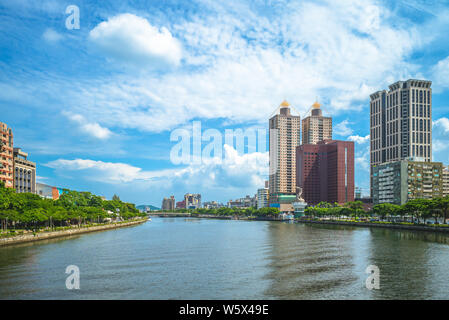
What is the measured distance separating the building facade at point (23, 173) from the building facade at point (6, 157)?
29.1ft

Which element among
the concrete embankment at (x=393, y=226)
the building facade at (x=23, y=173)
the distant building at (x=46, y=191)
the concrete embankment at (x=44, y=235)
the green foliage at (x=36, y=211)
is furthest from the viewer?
the distant building at (x=46, y=191)

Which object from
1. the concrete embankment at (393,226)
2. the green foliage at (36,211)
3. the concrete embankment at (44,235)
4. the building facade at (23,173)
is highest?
the building facade at (23,173)

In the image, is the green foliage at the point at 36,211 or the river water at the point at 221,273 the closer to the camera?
the river water at the point at 221,273

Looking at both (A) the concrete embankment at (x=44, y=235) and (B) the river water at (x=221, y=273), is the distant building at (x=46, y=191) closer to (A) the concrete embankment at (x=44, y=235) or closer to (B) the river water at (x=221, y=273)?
(A) the concrete embankment at (x=44, y=235)

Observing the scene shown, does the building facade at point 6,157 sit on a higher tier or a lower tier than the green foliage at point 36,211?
higher

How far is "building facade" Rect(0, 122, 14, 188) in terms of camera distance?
103 m

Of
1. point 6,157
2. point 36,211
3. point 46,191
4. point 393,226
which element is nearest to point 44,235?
point 36,211

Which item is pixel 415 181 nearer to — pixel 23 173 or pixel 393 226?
pixel 393 226

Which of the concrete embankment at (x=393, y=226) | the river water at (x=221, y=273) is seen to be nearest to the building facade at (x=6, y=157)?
the river water at (x=221, y=273)

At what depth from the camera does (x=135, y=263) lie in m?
48.3

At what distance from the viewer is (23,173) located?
4892 inches

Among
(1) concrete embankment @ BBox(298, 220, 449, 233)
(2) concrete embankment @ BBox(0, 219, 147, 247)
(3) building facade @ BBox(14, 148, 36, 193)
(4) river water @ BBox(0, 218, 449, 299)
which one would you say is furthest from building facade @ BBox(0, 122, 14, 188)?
(1) concrete embankment @ BBox(298, 220, 449, 233)

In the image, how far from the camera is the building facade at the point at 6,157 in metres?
103

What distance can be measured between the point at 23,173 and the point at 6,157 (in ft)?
61.3
